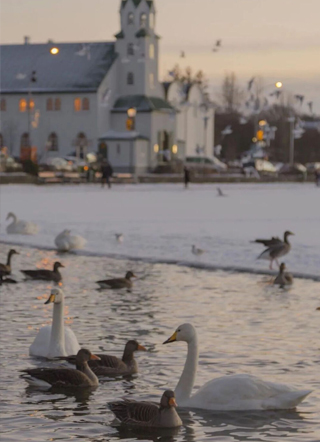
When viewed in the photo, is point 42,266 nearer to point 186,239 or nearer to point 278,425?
point 186,239

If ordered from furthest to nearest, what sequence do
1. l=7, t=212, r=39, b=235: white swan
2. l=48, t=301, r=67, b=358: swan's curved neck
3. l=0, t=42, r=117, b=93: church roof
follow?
1. l=0, t=42, r=117, b=93: church roof
2. l=7, t=212, r=39, b=235: white swan
3. l=48, t=301, r=67, b=358: swan's curved neck

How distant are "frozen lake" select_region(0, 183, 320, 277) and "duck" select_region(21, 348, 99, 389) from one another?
33.6 feet

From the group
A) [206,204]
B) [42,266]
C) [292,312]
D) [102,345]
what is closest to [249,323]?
[292,312]

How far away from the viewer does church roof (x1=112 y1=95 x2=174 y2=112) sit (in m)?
104

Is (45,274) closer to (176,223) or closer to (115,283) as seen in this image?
(115,283)

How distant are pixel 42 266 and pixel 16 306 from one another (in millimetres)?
6320

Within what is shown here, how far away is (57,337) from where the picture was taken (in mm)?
11766

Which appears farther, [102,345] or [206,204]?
[206,204]

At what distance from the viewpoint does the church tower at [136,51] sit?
10500 cm

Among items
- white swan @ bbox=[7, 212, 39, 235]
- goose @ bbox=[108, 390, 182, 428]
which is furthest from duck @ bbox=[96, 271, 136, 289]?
white swan @ bbox=[7, 212, 39, 235]

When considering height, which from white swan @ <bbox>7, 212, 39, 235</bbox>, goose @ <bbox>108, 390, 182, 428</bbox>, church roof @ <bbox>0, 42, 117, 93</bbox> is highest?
church roof @ <bbox>0, 42, 117, 93</bbox>

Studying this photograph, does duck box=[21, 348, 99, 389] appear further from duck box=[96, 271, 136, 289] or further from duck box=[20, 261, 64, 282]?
duck box=[20, 261, 64, 282]

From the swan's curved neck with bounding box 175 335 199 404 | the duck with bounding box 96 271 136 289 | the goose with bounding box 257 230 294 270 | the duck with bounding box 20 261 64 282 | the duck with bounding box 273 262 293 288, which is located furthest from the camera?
the goose with bounding box 257 230 294 270

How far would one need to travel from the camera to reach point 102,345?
1281cm
